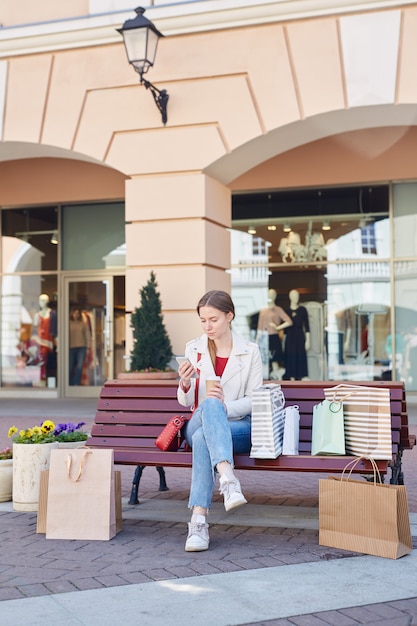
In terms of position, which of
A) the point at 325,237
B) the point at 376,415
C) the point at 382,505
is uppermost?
the point at 325,237

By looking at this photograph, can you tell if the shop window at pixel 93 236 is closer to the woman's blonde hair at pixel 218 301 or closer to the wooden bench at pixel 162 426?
the wooden bench at pixel 162 426

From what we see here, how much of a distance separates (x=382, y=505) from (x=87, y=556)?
5.33ft

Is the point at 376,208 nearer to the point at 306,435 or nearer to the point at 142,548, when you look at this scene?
the point at 306,435

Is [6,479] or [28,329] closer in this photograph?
[6,479]

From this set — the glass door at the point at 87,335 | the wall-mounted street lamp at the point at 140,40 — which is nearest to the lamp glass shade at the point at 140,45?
the wall-mounted street lamp at the point at 140,40

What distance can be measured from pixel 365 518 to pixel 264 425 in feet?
2.61

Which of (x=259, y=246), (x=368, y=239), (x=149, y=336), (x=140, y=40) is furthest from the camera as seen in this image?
(x=259, y=246)

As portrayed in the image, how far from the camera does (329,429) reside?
4.67 metres

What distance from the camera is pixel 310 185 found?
14.0 m

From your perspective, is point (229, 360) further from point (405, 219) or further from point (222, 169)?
point (405, 219)

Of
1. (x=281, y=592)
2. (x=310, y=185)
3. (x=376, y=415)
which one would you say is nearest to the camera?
(x=281, y=592)

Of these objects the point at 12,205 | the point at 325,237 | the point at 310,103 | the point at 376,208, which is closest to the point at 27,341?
the point at 12,205

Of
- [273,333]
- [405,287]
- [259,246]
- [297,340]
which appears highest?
[259,246]

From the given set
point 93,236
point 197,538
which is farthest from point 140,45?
point 197,538
